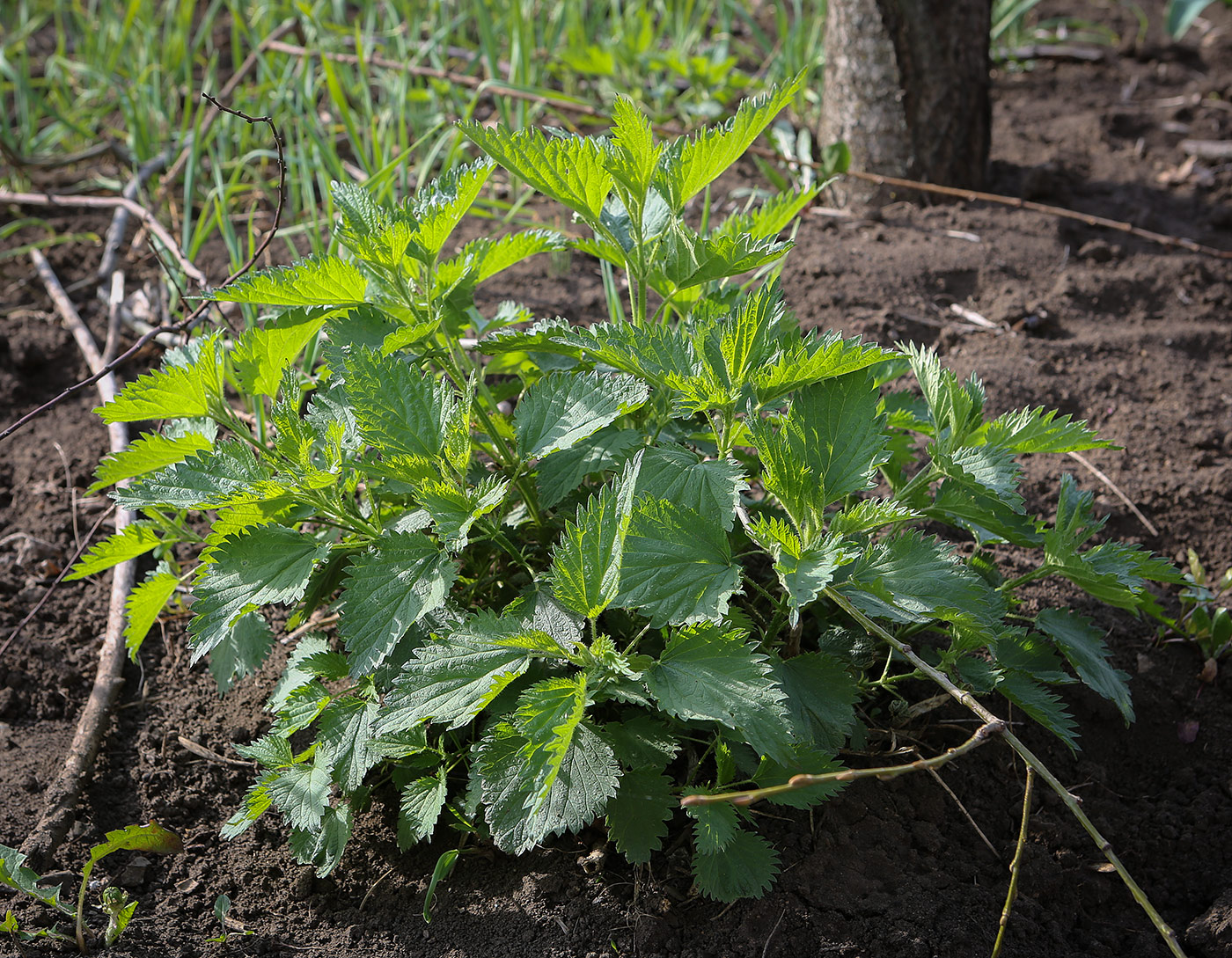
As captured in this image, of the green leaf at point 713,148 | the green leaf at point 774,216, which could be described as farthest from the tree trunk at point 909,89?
the green leaf at point 713,148

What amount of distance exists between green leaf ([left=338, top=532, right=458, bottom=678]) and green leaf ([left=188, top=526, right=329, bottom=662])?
3.1 inches

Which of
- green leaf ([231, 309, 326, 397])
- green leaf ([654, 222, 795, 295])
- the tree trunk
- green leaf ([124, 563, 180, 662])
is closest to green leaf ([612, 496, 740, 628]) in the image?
green leaf ([654, 222, 795, 295])

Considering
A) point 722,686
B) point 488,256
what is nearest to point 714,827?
point 722,686

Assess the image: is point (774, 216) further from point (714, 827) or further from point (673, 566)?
point (714, 827)

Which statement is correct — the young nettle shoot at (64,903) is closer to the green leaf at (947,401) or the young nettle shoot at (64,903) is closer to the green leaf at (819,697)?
the green leaf at (819,697)

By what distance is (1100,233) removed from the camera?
2781mm

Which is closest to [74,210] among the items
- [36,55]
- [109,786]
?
[36,55]

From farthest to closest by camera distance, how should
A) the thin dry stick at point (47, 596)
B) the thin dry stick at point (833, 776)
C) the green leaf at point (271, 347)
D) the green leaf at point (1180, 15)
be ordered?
the green leaf at point (1180, 15) → the thin dry stick at point (47, 596) → the green leaf at point (271, 347) → the thin dry stick at point (833, 776)

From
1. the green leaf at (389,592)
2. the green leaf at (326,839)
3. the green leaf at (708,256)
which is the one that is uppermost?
the green leaf at (708,256)

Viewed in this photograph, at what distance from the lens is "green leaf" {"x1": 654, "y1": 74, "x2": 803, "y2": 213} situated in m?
1.22

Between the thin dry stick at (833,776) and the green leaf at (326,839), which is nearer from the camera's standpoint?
the thin dry stick at (833,776)

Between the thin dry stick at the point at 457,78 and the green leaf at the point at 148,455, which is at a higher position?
the thin dry stick at the point at 457,78

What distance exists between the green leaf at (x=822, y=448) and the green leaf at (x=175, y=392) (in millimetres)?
775

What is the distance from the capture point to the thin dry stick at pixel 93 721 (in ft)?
4.65
